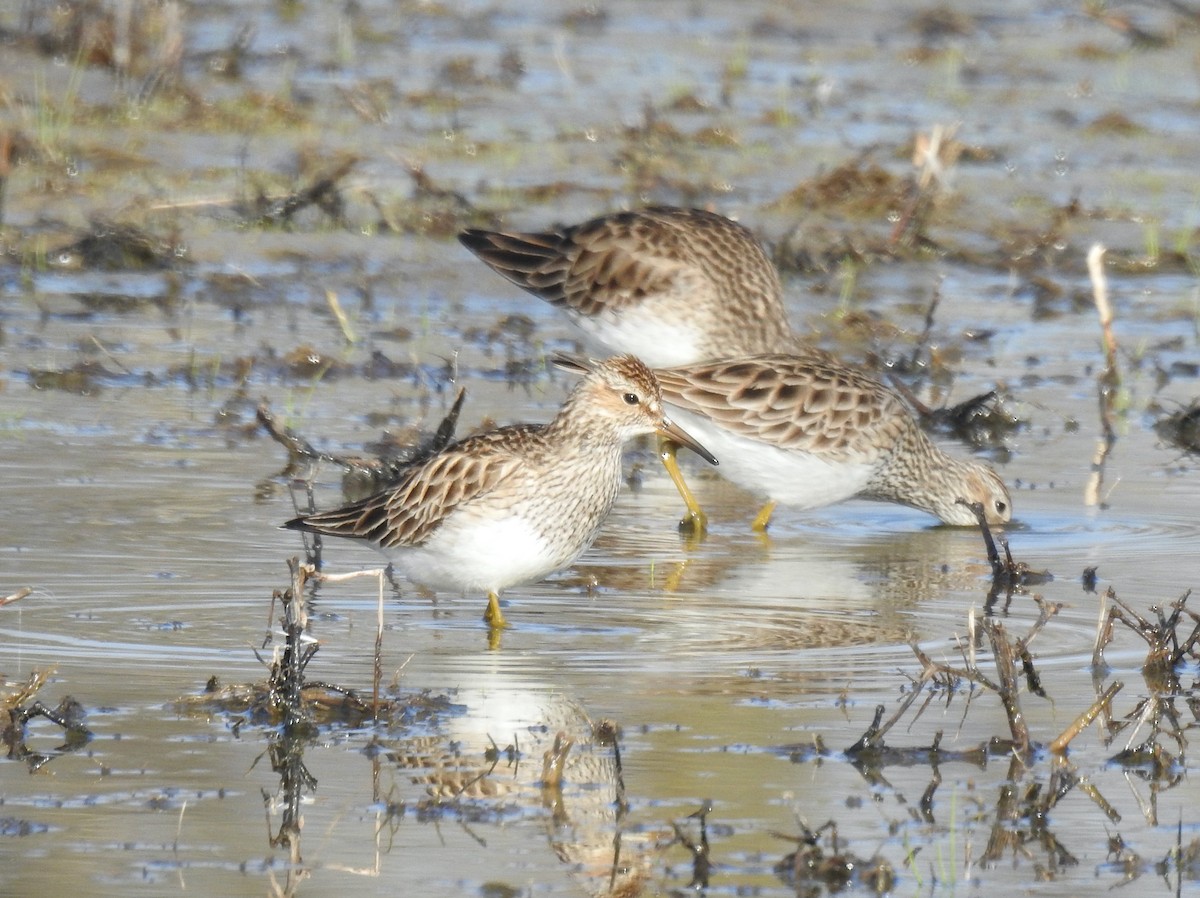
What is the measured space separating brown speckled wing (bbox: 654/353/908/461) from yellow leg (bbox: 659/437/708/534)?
27cm

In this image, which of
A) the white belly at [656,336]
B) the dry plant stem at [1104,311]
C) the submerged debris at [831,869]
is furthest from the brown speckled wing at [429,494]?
the dry plant stem at [1104,311]

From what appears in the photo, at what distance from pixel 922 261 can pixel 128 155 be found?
5.40 m

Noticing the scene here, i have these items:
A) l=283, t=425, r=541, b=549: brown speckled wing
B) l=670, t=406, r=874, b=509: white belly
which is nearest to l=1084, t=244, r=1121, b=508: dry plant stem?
l=670, t=406, r=874, b=509: white belly

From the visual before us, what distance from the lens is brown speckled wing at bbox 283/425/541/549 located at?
762cm

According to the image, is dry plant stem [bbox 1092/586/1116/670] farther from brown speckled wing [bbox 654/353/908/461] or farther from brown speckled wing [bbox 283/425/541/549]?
brown speckled wing [bbox 654/353/908/461]


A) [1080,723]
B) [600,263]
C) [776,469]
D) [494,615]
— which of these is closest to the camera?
[1080,723]

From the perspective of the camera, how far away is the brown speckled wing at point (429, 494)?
762cm

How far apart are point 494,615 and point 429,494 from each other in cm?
45

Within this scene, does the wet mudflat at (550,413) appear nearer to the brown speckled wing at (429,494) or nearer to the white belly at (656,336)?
the brown speckled wing at (429,494)

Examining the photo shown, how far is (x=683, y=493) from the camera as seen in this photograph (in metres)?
9.86

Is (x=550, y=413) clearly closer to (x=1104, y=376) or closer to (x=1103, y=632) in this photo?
(x=1104, y=376)

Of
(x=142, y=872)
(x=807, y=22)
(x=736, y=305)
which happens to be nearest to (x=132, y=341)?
(x=736, y=305)

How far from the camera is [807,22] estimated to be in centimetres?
2314

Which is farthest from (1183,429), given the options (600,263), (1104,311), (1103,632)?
(1103,632)
